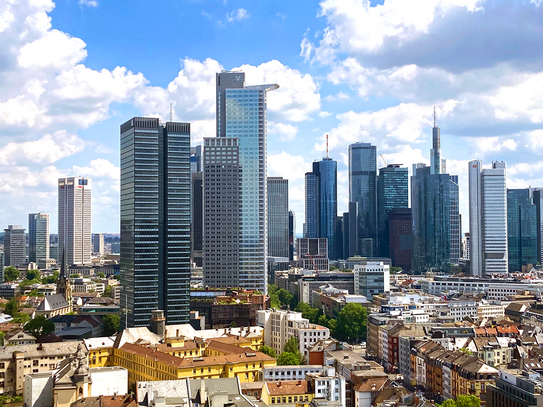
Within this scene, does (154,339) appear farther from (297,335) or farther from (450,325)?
(450,325)

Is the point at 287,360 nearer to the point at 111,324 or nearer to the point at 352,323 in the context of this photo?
the point at 352,323

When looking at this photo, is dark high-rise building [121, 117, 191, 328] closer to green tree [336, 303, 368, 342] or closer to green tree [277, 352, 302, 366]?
green tree [277, 352, 302, 366]

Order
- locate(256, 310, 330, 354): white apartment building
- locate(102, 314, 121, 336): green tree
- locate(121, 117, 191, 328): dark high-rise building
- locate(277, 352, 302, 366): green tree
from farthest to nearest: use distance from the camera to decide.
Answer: locate(102, 314, 121, 336): green tree
locate(121, 117, 191, 328): dark high-rise building
locate(256, 310, 330, 354): white apartment building
locate(277, 352, 302, 366): green tree

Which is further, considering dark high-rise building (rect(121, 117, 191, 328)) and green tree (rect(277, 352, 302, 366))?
dark high-rise building (rect(121, 117, 191, 328))

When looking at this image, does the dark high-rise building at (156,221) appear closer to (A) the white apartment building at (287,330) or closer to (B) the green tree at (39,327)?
(A) the white apartment building at (287,330)

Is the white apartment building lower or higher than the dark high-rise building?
lower

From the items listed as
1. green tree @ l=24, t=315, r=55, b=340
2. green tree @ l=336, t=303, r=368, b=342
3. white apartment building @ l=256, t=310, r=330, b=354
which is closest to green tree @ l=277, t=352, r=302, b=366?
white apartment building @ l=256, t=310, r=330, b=354
